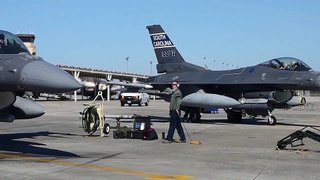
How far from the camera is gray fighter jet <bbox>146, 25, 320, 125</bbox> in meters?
19.1

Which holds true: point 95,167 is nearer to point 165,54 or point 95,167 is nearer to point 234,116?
point 234,116

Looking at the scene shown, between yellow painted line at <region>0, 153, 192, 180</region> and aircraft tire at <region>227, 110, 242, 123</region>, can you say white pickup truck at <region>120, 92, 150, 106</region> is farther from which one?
yellow painted line at <region>0, 153, 192, 180</region>

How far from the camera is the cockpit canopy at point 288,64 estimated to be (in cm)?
1930

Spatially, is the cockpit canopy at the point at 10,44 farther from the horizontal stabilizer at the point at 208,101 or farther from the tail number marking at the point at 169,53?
the tail number marking at the point at 169,53

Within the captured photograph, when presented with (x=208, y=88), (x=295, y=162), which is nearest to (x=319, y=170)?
(x=295, y=162)

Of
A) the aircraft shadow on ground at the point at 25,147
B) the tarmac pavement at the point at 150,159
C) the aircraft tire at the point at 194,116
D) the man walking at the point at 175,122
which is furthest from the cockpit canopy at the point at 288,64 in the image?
the aircraft shadow on ground at the point at 25,147

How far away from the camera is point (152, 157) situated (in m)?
9.62

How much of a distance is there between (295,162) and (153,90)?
51.0 ft

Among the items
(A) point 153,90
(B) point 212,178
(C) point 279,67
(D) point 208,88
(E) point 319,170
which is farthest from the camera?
(A) point 153,90

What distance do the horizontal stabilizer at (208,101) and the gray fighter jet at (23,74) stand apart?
11.0 metres

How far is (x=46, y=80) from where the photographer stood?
28.1 ft

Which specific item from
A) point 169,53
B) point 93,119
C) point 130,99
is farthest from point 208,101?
point 130,99

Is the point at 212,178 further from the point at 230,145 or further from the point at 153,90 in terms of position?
the point at 153,90

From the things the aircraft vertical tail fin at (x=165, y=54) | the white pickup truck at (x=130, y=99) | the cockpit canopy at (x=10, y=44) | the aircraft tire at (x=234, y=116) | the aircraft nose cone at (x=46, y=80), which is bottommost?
the aircraft tire at (x=234, y=116)
